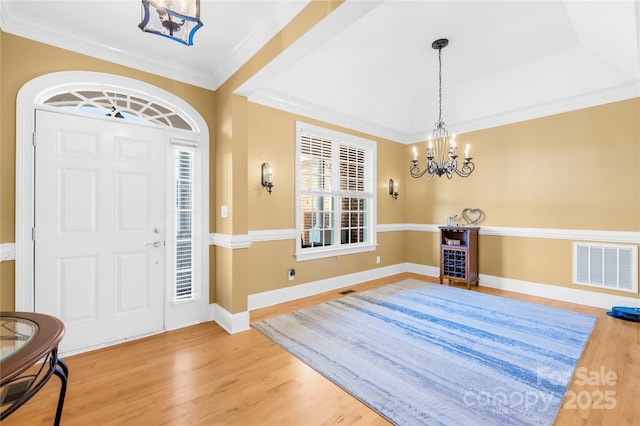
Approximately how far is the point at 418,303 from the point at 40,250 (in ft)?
13.7

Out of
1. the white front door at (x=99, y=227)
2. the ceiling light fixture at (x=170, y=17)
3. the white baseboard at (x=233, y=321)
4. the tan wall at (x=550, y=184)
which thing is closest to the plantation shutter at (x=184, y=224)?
the white front door at (x=99, y=227)

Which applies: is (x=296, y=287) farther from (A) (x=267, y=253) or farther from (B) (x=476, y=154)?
(B) (x=476, y=154)

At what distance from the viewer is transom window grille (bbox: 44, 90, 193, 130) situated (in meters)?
2.66

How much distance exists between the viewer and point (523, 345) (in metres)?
2.74

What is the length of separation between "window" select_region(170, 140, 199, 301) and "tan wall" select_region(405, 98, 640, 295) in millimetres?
4364

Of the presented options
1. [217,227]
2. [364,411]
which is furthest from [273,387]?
[217,227]

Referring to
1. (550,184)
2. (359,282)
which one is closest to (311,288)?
(359,282)

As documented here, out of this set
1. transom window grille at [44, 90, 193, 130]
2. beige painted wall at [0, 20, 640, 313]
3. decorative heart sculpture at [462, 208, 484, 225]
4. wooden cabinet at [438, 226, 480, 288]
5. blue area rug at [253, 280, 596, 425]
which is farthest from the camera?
decorative heart sculpture at [462, 208, 484, 225]

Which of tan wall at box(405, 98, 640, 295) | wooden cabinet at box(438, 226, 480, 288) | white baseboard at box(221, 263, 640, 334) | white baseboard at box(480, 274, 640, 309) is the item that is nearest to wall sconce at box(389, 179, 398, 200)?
tan wall at box(405, 98, 640, 295)

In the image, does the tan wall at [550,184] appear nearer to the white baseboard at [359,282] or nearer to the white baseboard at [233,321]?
the white baseboard at [359,282]

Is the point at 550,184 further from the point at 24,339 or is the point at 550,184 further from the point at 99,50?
the point at 99,50

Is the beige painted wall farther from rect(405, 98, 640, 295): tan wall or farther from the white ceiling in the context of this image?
the white ceiling

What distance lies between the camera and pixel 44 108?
251 centimetres

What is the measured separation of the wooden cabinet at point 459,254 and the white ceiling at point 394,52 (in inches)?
72.4
